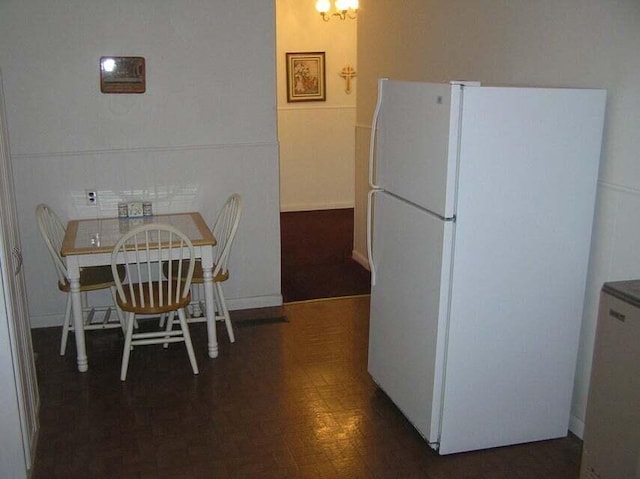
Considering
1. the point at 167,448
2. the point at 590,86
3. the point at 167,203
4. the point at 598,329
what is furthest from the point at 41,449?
the point at 590,86

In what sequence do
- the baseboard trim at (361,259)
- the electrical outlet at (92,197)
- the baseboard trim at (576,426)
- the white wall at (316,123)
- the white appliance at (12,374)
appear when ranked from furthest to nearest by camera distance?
the white wall at (316,123) → the baseboard trim at (361,259) → the electrical outlet at (92,197) → the baseboard trim at (576,426) → the white appliance at (12,374)

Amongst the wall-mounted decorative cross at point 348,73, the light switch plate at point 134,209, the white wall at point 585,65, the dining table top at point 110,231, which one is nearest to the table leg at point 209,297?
the dining table top at point 110,231

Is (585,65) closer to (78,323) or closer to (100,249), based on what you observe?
(100,249)

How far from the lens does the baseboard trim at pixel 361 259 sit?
5796 mm

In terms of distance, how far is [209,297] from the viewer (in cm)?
396

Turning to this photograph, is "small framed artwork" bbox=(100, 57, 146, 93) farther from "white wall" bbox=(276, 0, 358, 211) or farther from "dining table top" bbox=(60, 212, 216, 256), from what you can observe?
"white wall" bbox=(276, 0, 358, 211)

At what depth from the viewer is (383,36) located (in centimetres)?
524

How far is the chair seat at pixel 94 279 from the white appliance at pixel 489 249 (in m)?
1.87

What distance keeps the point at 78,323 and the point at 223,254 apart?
→ 943mm

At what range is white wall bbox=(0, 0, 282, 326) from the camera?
4.23 meters

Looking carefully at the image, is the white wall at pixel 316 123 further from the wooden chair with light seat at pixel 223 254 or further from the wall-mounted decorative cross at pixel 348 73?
the wooden chair with light seat at pixel 223 254

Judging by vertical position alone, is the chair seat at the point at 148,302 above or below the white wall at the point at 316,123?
below

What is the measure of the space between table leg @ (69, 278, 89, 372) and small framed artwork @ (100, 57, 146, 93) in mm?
1381

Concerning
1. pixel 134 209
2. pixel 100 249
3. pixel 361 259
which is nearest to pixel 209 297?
pixel 100 249
